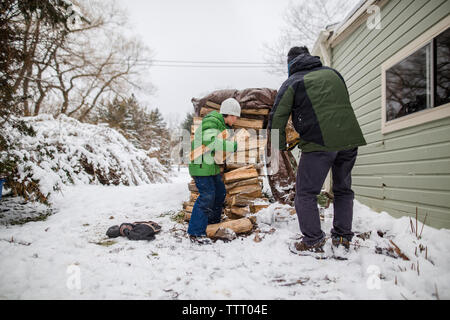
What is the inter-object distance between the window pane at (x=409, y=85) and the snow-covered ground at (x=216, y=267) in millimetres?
1549

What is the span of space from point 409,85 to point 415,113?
457mm

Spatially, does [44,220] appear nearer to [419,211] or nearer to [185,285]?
[185,285]

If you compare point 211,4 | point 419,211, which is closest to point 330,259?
point 419,211

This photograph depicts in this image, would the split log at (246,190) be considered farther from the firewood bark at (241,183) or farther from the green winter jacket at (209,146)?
the green winter jacket at (209,146)

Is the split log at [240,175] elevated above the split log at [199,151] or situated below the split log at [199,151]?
below

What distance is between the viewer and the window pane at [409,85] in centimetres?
270

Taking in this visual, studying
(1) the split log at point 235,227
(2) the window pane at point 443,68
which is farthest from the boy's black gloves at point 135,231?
(2) the window pane at point 443,68

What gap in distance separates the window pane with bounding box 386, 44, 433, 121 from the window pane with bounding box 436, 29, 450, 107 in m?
0.10

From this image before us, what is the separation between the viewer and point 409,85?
2973mm

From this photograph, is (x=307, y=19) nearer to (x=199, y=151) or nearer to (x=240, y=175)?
(x=240, y=175)

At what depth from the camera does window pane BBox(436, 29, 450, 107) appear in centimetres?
242

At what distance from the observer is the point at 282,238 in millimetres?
2404

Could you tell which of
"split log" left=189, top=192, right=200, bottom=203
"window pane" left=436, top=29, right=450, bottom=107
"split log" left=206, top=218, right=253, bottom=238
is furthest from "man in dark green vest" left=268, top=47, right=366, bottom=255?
"split log" left=189, top=192, right=200, bottom=203

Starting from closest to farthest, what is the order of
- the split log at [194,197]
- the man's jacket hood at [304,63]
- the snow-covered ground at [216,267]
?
the snow-covered ground at [216,267] < the man's jacket hood at [304,63] < the split log at [194,197]
